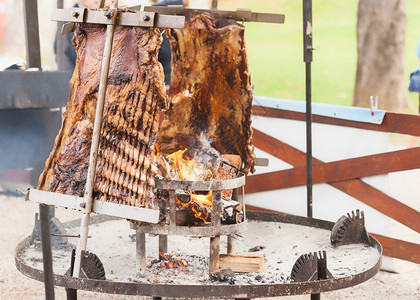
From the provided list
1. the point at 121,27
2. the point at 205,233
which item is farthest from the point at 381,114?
the point at 121,27

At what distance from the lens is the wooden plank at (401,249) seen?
481cm

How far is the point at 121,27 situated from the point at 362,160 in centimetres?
252

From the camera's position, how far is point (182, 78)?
419 centimetres

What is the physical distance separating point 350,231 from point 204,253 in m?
0.98

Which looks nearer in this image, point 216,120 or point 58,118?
point 216,120

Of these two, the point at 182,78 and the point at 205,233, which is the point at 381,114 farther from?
the point at 205,233

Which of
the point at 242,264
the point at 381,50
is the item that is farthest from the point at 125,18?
the point at 381,50

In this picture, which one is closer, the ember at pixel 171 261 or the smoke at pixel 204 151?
the ember at pixel 171 261

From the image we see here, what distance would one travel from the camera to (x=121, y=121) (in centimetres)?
317

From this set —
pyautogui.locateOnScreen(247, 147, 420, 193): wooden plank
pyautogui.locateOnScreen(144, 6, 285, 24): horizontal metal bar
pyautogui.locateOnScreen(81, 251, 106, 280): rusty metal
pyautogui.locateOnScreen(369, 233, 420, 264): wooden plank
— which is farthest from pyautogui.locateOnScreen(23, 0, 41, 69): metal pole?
pyautogui.locateOnScreen(369, 233, 420, 264): wooden plank

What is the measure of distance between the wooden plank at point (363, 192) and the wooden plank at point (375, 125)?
0.20m

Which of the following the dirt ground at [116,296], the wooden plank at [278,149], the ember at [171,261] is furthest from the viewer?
the wooden plank at [278,149]

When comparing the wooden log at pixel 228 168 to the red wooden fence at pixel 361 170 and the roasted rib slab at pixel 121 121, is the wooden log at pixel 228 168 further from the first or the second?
the red wooden fence at pixel 361 170

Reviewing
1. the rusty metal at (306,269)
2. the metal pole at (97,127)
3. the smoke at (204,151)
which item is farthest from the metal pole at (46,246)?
the smoke at (204,151)
